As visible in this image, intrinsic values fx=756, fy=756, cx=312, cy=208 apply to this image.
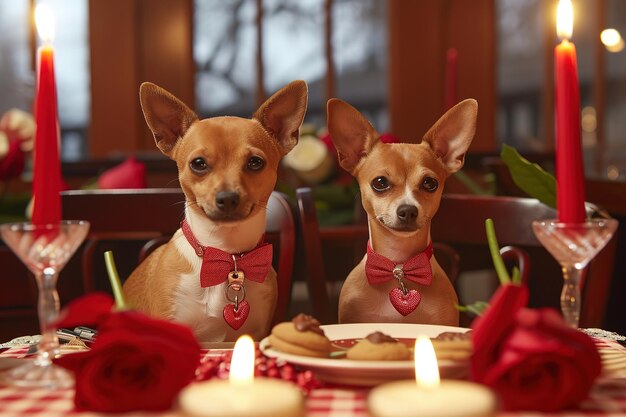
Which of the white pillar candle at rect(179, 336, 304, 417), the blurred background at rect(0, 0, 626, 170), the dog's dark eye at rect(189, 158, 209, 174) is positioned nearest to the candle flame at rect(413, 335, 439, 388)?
the white pillar candle at rect(179, 336, 304, 417)

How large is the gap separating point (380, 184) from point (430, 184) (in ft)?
0.21

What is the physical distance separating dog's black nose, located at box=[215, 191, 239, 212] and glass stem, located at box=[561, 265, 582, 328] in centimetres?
39

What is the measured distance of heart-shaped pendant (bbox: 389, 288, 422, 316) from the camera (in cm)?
96

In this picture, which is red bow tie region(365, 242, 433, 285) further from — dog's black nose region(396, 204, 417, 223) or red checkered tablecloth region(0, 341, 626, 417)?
red checkered tablecloth region(0, 341, 626, 417)

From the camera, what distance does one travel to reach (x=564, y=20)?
0.75m

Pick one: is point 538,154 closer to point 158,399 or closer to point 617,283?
point 617,283

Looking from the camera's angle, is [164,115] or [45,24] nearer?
[45,24]

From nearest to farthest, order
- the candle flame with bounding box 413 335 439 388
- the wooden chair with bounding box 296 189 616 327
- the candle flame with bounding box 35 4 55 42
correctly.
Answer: the candle flame with bounding box 413 335 439 388
the candle flame with bounding box 35 4 55 42
the wooden chair with bounding box 296 189 616 327

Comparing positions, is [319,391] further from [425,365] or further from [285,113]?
[285,113]

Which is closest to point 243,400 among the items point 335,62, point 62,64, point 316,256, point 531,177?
point 531,177

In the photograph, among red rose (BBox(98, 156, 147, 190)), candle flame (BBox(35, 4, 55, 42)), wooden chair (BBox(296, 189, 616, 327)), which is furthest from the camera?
red rose (BBox(98, 156, 147, 190))

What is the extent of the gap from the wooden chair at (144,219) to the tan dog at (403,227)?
0.28 m

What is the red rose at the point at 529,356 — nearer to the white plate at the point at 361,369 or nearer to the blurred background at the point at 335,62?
the white plate at the point at 361,369

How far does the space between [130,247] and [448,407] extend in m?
1.16
